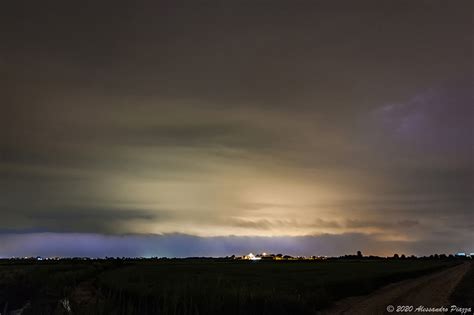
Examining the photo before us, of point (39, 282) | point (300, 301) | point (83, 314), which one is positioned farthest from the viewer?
point (39, 282)

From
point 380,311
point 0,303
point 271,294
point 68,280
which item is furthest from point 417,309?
point 68,280

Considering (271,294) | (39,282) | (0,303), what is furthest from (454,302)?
(39,282)

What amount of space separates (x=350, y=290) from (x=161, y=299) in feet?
58.7

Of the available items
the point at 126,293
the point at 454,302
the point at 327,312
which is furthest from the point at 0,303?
the point at 454,302

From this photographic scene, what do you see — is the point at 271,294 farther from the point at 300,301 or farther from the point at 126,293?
the point at 126,293

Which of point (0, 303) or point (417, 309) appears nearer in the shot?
point (417, 309)

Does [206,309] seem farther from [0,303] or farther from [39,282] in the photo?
[39,282]

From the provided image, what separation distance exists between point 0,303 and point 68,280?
68.8 ft

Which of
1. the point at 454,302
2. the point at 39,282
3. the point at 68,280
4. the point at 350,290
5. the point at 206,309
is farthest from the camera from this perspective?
the point at 68,280

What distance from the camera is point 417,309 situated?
25906mm

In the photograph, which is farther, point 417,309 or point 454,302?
point 454,302

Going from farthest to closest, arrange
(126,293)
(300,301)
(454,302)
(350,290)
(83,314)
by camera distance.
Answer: (350,290), (126,293), (454,302), (300,301), (83,314)

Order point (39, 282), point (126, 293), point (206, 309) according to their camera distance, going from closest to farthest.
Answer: point (206, 309), point (126, 293), point (39, 282)

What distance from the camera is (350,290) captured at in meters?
40.8
